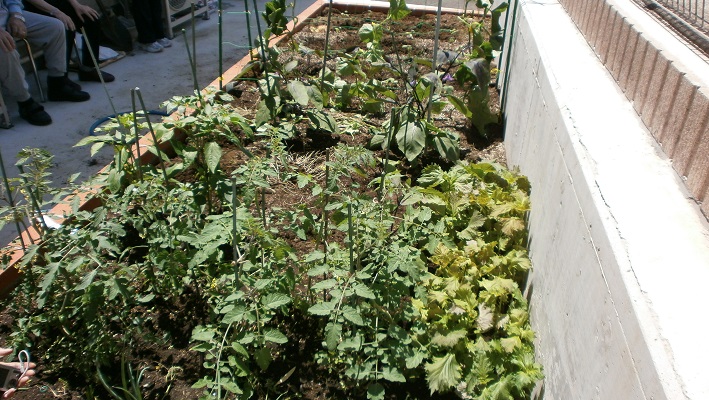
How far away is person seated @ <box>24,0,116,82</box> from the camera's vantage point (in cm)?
533

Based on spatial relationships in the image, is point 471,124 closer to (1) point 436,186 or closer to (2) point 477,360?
(1) point 436,186

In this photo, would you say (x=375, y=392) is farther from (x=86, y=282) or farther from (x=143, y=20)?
(x=143, y=20)

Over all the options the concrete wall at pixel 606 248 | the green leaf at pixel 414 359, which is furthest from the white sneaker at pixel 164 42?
the green leaf at pixel 414 359

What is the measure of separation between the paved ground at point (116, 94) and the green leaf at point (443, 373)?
2603mm

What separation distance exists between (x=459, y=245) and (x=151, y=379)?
4.79 ft

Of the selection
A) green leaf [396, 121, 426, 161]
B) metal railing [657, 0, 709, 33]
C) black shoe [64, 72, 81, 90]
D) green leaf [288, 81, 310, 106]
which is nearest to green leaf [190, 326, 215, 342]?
green leaf [396, 121, 426, 161]

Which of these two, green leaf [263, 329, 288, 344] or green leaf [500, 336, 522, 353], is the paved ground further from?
green leaf [500, 336, 522, 353]

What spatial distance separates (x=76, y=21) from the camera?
5.65m

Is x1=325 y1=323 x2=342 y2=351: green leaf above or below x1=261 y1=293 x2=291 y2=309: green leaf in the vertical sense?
below

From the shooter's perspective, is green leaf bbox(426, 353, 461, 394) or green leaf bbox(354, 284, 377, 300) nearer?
green leaf bbox(354, 284, 377, 300)

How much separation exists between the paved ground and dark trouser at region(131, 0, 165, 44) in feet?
0.65

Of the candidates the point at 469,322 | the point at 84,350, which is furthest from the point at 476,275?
the point at 84,350

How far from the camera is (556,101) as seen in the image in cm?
258

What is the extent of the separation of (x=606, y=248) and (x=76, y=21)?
17.7 feet
